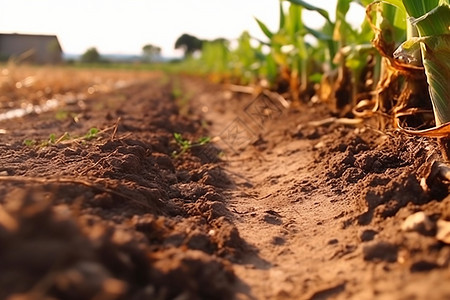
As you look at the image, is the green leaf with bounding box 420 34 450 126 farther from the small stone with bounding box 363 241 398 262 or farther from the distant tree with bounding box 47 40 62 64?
the distant tree with bounding box 47 40 62 64

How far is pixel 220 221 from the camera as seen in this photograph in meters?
2.25

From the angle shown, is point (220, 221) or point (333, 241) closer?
point (333, 241)

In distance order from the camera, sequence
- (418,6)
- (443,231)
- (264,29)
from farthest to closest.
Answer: (264,29)
(418,6)
(443,231)

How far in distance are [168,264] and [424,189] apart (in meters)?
1.22

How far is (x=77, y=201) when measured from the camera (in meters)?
Result: 1.99

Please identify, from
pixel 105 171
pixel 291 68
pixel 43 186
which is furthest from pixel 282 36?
pixel 43 186

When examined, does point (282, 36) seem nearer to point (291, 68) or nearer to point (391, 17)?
point (291, 68)

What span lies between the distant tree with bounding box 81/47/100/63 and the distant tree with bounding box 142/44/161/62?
5.84 m

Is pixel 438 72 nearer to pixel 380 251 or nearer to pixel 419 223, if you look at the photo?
pixel 419 223

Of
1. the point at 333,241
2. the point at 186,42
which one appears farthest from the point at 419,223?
the point at 186,42

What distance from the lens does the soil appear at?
1.33 meters

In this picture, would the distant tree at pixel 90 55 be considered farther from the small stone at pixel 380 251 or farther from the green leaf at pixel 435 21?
the small stone at pixel 380 251

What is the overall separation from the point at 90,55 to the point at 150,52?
8.26 metres

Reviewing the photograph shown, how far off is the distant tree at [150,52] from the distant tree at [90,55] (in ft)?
19.2
